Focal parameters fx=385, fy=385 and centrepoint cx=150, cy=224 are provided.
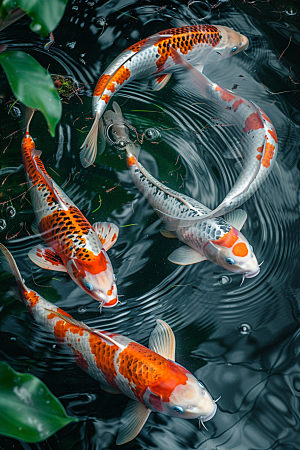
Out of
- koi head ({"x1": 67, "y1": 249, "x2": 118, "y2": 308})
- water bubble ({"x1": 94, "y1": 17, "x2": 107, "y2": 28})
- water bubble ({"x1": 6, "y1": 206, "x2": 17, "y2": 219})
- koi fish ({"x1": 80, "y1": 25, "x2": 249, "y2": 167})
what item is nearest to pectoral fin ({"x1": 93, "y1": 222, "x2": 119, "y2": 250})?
koi head ({"x1": 67, "y1": 249, "x2": 118, "y2": 308})

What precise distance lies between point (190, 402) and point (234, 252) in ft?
3.12

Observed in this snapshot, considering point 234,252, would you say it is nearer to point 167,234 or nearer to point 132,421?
point 167,234

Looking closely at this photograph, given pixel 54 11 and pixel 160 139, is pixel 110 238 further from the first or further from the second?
pixel 54 11

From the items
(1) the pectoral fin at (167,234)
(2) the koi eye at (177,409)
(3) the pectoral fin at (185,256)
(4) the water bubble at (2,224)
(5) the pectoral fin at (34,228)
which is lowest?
(2) the koi eye at (177,409)

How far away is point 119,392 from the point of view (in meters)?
2.35

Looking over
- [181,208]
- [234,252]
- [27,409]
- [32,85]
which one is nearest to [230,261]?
[234,252]

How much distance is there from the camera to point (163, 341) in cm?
239

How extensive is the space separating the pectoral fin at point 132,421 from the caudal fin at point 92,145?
1.73 meters

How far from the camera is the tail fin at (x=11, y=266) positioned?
2385mm

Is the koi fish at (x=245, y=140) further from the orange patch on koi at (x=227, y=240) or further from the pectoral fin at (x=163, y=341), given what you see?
the pectoral fin at (x=163, y=341)

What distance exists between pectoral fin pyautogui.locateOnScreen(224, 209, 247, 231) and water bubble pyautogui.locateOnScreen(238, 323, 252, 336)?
663 millimetres

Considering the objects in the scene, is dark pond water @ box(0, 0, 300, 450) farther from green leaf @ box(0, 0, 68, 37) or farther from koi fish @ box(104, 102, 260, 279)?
green leaf @ box(0, 0, 68, 37)

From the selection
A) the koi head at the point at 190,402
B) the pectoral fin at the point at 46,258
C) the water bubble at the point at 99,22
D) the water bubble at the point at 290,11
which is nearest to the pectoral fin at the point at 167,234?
the pectoral fin at the point at 46,258

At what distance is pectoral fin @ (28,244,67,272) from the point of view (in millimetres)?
2635
